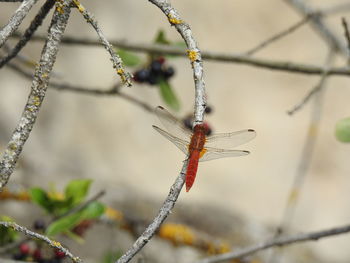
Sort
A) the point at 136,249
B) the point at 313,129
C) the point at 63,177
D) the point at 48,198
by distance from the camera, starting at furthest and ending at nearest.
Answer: the point at 63,177 → the point at 313,129 → the point at 48,198 → the point at 136,249

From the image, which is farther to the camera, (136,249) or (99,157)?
(99,157)

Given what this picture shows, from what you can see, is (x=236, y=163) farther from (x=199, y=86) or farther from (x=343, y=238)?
(x=199, y=86)

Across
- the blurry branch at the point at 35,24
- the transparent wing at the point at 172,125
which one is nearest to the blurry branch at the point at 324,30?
the transparent wing at the point at 172,125

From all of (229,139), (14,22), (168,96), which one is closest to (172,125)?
(229,139)

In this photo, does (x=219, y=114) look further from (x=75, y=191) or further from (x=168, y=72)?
(x=75, y=191)

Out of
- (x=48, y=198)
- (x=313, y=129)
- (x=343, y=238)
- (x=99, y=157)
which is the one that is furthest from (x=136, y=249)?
(x=99, y=157)

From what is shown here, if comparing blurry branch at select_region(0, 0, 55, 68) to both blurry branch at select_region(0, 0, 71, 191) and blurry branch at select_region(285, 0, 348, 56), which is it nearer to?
blurry branch at select_region(0, 0, 71, 191)

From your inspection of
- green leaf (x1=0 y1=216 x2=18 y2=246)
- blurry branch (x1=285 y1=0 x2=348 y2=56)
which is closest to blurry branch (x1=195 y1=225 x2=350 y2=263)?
green leaf (x1=0 y1=216 x2=18 y2=246)
